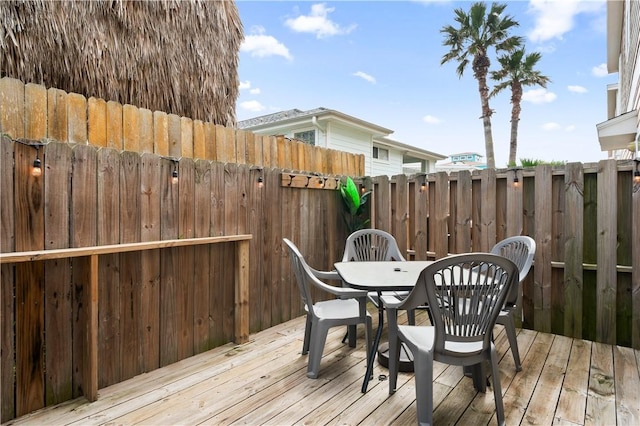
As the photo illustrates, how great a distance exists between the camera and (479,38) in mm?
10789

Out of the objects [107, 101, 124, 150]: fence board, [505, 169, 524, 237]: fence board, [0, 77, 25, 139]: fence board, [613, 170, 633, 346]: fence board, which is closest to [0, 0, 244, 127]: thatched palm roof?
[0, 77, 25, 139]: fence board

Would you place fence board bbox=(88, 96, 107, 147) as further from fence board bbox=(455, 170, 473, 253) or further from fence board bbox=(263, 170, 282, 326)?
fence board bbox=(455, 170, 473, 253)

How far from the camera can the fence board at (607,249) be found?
2969 millimetres

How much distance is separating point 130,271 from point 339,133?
786cm

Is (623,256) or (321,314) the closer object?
(321,314)

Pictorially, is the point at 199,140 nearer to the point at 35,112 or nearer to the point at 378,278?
the point at 35,112

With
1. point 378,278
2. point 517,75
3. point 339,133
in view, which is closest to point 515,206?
point 378,278

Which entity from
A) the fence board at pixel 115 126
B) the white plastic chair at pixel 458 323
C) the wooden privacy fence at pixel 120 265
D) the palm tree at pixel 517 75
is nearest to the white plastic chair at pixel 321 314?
the white plastic chair at pixel 458 323

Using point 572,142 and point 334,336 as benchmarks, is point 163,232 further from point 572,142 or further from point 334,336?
point 572,142

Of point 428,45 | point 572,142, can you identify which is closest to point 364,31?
point 428,45

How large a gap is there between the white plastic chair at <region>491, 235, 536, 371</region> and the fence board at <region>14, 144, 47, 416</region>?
2882 mm

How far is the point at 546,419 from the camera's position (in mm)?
1924

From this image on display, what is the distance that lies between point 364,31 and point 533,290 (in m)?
6.62

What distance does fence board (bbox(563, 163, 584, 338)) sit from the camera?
3.11 meters
